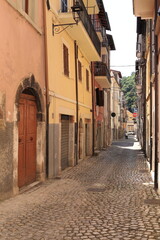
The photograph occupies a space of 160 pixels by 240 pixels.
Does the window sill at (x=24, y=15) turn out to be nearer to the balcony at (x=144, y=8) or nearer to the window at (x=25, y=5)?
the window at (x=25, y=5)

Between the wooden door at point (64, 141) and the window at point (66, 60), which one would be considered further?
the wooden door at point (64, 141)

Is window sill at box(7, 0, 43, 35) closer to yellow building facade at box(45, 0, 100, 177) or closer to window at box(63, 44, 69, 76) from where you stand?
yellow building facade at box(45, 0, 100, 177)

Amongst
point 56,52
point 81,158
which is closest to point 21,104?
point 56,52

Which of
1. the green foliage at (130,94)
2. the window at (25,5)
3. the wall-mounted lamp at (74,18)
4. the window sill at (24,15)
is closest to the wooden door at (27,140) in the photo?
the window sill at (24,15)

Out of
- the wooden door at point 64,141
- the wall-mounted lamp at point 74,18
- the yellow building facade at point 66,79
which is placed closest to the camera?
the yellow building facade at point 66,79

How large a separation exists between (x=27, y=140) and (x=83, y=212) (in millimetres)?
3501

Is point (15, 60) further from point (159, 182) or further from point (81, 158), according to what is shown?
point (81, 158)

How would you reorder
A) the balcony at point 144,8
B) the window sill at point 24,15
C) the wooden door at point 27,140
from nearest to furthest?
the window sill at point 24,15 → the wooden door at point 27,140 → the balcony at point 144,8

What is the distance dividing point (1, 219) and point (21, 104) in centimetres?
373

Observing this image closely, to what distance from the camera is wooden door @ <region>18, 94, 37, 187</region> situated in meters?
8.41

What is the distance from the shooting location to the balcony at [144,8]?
9314 mm

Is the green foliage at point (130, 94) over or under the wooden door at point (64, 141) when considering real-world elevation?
over

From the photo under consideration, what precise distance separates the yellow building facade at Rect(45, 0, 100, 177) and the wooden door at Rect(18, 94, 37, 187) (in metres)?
1.04

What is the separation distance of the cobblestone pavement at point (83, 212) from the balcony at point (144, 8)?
575cm
